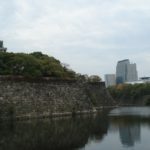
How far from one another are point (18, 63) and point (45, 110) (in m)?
6.08

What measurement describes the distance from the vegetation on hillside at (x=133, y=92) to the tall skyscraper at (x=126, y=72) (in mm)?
61786

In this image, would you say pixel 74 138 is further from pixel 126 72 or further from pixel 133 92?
pixel 126 72

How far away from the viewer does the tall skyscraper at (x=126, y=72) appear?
174 m

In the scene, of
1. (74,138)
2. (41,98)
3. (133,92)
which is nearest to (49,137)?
(74,138)

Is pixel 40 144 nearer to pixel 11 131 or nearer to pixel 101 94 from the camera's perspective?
pixel 11 131

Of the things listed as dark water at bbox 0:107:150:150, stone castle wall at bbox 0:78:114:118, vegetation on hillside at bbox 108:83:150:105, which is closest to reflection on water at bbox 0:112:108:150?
dark water at bbox 0:107:150:150

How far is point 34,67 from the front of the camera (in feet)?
145

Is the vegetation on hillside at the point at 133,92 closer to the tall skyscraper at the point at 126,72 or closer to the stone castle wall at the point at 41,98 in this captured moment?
the stone castle wall at the point at 41,98

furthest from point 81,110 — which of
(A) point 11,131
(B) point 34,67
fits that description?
(A) point 11,131

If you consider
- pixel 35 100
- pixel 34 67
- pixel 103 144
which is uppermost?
pixel 34 67

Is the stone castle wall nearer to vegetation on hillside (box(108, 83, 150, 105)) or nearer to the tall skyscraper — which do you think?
vegetation on hillside (box(108, 83, 150, 105))

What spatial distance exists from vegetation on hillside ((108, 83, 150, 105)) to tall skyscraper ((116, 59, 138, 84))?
2433 inches

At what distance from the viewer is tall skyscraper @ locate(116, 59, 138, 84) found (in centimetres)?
17443

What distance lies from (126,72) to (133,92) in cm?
7207
